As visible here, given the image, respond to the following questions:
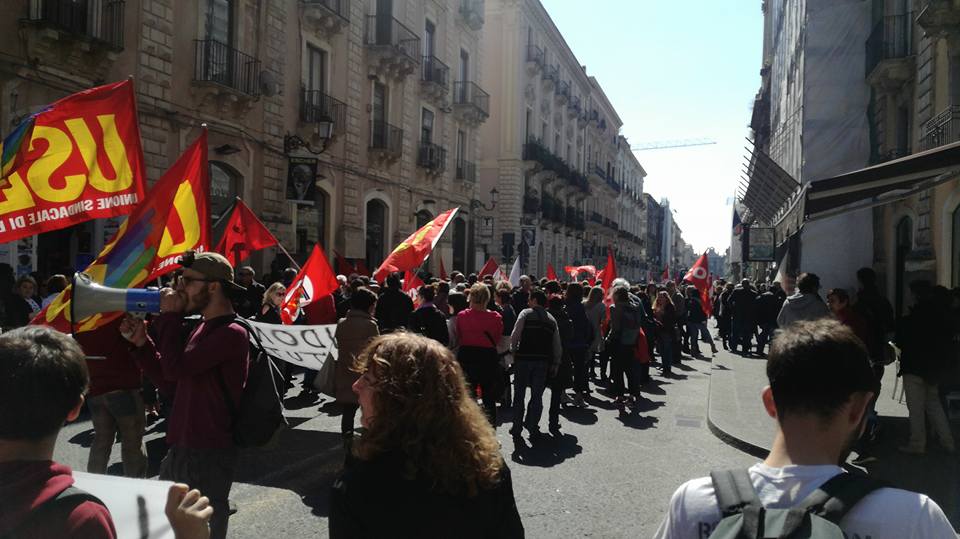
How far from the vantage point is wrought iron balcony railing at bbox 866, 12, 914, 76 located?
51.1 ft

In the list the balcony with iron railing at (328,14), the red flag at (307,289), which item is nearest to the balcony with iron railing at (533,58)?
the balcony with iron railing at (328,14)

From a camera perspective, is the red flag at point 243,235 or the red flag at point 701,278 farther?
the red flag at point 701,278

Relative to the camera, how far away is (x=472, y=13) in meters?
28.2

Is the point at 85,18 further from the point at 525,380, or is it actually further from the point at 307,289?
the point at 525,380

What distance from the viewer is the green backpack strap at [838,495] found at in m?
1.42

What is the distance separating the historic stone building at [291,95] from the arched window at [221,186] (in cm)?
4

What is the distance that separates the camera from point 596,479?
245 inches

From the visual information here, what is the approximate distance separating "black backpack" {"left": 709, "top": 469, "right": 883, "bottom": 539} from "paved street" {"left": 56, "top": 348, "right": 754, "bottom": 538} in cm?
361

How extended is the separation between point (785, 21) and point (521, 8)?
12528mm

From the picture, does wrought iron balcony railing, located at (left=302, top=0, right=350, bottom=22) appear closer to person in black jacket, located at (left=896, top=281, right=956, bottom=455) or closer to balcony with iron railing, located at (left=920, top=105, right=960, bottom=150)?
balcony with iron railing, located at (left=920, top=105, right=960, bottom=150)

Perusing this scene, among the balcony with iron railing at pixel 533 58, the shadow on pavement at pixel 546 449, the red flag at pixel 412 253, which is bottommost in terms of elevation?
the shadow on pavement at pixel 546 449

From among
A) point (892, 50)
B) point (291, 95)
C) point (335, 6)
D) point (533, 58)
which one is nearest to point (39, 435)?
point (291, 95)

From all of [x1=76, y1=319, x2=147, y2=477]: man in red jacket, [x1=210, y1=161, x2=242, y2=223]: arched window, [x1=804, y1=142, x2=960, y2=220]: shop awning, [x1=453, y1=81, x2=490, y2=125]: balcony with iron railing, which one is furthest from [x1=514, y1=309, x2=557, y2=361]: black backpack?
[x1=453, y1=81, x2=490, y2=125]: balcony with iron railing

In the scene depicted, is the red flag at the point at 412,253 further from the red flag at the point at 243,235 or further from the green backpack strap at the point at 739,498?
the green backpack strap at the point at 739,498
